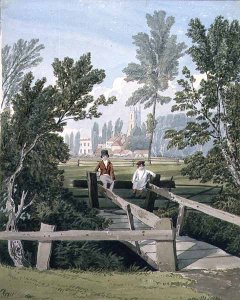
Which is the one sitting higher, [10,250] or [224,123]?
[224,123]

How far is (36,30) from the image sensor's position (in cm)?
526

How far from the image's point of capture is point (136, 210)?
17.2ft

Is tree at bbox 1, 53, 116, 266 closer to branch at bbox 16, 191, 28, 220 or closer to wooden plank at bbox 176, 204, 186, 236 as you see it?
branch at bbox 16, 191, 28, 220

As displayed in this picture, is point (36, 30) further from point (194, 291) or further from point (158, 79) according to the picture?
point (194, 291)

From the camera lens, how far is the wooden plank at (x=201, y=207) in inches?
197

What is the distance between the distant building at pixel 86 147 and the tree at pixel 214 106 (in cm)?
65

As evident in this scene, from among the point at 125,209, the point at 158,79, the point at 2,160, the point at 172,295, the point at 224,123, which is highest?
the point at 158,79

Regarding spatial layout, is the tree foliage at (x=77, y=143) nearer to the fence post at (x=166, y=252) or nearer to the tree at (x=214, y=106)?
the tree at (x=214, y=106)

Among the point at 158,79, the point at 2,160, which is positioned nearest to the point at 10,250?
the point at 2,160

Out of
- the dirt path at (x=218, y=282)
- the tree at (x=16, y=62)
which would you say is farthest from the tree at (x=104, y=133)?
the dirt path at (x=218, y=282)

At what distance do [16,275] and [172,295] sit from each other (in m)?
1.21

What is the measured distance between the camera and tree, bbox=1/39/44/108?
17.2 ft

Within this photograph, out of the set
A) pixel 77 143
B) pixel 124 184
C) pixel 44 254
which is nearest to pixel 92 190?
pixel 124 184

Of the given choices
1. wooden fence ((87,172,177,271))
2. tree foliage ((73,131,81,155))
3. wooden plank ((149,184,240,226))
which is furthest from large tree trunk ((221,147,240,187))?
tree foliage ((73,131,81,155))
